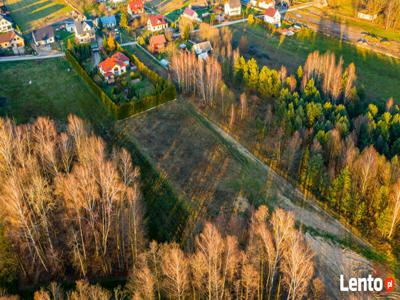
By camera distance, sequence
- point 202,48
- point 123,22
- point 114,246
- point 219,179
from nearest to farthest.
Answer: point 114,246
point 219,179
point 202,48
point 123,22

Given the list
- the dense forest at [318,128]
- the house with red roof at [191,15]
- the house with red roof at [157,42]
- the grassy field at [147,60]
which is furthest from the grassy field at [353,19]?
the grassy field at [147,60]

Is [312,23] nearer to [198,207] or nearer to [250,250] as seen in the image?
[198,207]

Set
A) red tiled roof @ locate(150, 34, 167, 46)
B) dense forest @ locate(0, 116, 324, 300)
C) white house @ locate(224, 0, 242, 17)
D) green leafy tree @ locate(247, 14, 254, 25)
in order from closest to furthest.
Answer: dense forest @ locate(0, 116, 324, 300) < red tiled roof @ locate(150, 34, 167, 46) < green leafy tree @ locate(247, 14, 254, 25) < white house @ locate(224, 0, 242, 17)

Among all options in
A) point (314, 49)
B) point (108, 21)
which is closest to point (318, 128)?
point (314, 49)

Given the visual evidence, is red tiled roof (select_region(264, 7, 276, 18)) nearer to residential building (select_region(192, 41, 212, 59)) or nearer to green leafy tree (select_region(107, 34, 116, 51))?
residential building (select_region(192, 41, 212, 59))

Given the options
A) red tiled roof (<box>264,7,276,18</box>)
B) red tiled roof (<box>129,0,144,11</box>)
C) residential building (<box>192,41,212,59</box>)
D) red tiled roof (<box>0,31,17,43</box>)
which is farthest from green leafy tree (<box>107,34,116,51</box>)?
red tiled roof (<box>264,7,276,18</box>)

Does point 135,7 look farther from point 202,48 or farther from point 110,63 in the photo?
point 110,63

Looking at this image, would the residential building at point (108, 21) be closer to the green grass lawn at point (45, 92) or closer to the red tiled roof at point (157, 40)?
the red tiled roof at point (157, 40)
